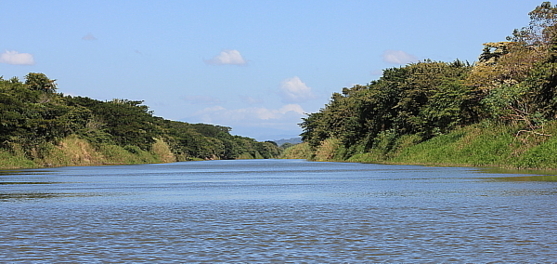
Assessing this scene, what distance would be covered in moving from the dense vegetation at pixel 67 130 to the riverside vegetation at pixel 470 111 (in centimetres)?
3498

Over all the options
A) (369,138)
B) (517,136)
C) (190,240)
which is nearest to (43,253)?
(190,240)

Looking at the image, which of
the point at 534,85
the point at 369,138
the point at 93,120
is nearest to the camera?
the point at 534,85

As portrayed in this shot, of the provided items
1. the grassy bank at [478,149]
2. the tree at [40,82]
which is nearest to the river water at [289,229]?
the grassy bank at [478,149]

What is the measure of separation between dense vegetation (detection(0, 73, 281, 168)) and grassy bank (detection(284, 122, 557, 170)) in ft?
119

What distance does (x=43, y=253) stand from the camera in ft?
36.5

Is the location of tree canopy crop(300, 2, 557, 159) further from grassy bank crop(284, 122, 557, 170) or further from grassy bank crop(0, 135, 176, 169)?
grassy bank crop(0, 135, 176, 169)

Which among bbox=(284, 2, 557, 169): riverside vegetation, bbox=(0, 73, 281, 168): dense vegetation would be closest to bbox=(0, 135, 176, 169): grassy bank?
bbox=(0, 73, 281, 168): dense vegetation

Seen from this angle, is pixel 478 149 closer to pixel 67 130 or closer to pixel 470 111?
pixel 470 111

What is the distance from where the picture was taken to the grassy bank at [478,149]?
42344 mm

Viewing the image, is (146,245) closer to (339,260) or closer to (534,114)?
(339,260)

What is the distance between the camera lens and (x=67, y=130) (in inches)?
3610

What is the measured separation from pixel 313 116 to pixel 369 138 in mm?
48501

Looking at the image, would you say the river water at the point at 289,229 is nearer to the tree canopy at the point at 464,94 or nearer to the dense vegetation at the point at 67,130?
the tree canopy at the point at 464,94

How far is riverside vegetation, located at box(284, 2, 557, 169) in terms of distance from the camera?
4834 cm
